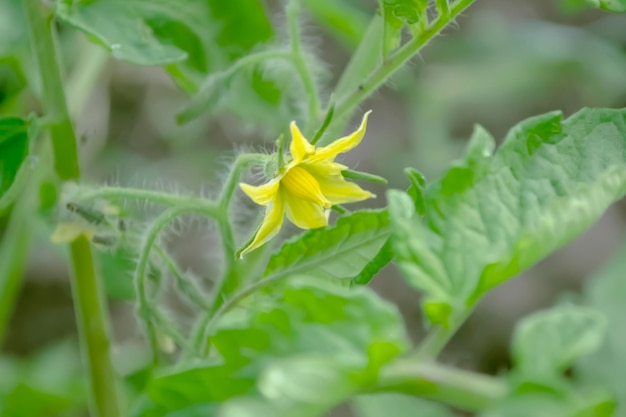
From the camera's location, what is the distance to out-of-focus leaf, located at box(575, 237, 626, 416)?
1.65 feet

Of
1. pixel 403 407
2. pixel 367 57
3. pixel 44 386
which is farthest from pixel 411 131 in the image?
pixel 403 407

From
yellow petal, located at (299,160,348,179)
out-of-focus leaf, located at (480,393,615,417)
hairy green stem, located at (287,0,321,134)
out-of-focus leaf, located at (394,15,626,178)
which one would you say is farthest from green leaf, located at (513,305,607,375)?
out-of-focus leaf, located at (394,15,626,178)

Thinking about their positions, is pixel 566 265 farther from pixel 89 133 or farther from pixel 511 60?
pixel 89 133

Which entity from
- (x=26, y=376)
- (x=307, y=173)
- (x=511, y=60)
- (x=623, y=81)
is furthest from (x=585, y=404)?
(x=511, y=60)

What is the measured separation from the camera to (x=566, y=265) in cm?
263

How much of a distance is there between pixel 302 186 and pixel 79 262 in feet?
1.07

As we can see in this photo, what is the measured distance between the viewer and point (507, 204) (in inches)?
22.1

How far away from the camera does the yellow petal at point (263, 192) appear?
0.69m

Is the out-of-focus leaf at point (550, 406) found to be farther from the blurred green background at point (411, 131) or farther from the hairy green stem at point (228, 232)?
the blurred green background at point (411, 131)

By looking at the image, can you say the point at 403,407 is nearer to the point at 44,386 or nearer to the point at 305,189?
the point at 305,189

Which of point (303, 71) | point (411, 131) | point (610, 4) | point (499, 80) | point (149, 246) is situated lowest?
point (411, 131)

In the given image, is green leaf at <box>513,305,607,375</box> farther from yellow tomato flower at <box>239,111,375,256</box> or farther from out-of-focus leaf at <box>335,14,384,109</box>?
out-of-focus leaf at <box>335,14,384,109</box>

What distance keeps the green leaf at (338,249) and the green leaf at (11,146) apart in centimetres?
30

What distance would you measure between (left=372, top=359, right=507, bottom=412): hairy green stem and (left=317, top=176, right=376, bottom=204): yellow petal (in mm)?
303
